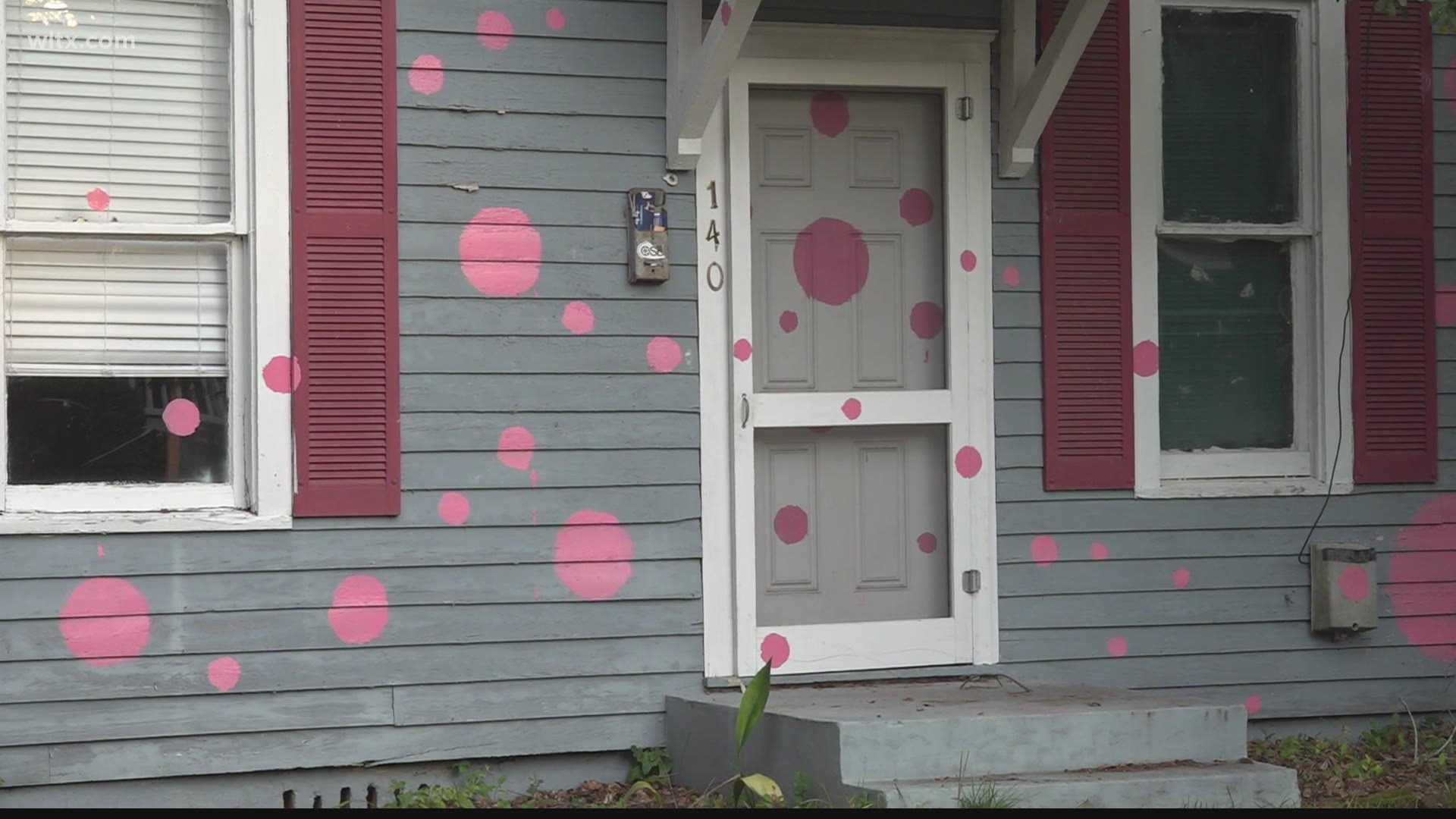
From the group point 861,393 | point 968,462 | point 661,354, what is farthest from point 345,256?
point 968,462

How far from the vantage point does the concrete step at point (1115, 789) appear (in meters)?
4.07

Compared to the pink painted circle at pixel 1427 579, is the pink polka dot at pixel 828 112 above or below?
above

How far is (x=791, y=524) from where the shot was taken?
516cm

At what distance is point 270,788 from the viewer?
4688 mm

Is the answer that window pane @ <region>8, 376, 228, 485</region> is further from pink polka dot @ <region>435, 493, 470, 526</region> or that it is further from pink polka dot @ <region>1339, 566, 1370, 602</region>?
pink polka dot @ <region>1339, 566, 1370, 602</region>

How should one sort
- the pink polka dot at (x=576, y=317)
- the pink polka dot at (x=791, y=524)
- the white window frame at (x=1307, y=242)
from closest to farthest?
1. the pink polka dot at (x=576, y=317)
2. the pink polka dot at (x=791, y=524)
3. the white window frame at (x=1307, y=242)

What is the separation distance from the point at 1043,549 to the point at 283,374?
8.53 feet

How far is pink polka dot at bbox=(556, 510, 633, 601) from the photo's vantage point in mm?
4902

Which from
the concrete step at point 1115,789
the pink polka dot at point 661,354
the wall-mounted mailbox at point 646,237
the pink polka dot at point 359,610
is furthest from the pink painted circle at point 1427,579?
the pink polka dot at point 359,610

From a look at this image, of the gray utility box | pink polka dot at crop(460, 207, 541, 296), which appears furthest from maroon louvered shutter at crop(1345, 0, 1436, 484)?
pink polka dot at crop(460, 207, 541, 296)

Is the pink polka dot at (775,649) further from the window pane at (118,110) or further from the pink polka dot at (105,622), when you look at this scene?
the window pane at (118,110)

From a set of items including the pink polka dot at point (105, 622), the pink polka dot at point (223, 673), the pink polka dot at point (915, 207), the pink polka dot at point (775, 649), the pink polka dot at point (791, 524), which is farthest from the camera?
the pink polka dot at point (915, 207)

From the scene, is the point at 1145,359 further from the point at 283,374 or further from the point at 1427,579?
the point at 283,374

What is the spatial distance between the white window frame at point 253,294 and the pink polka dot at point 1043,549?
2483 millimetres
